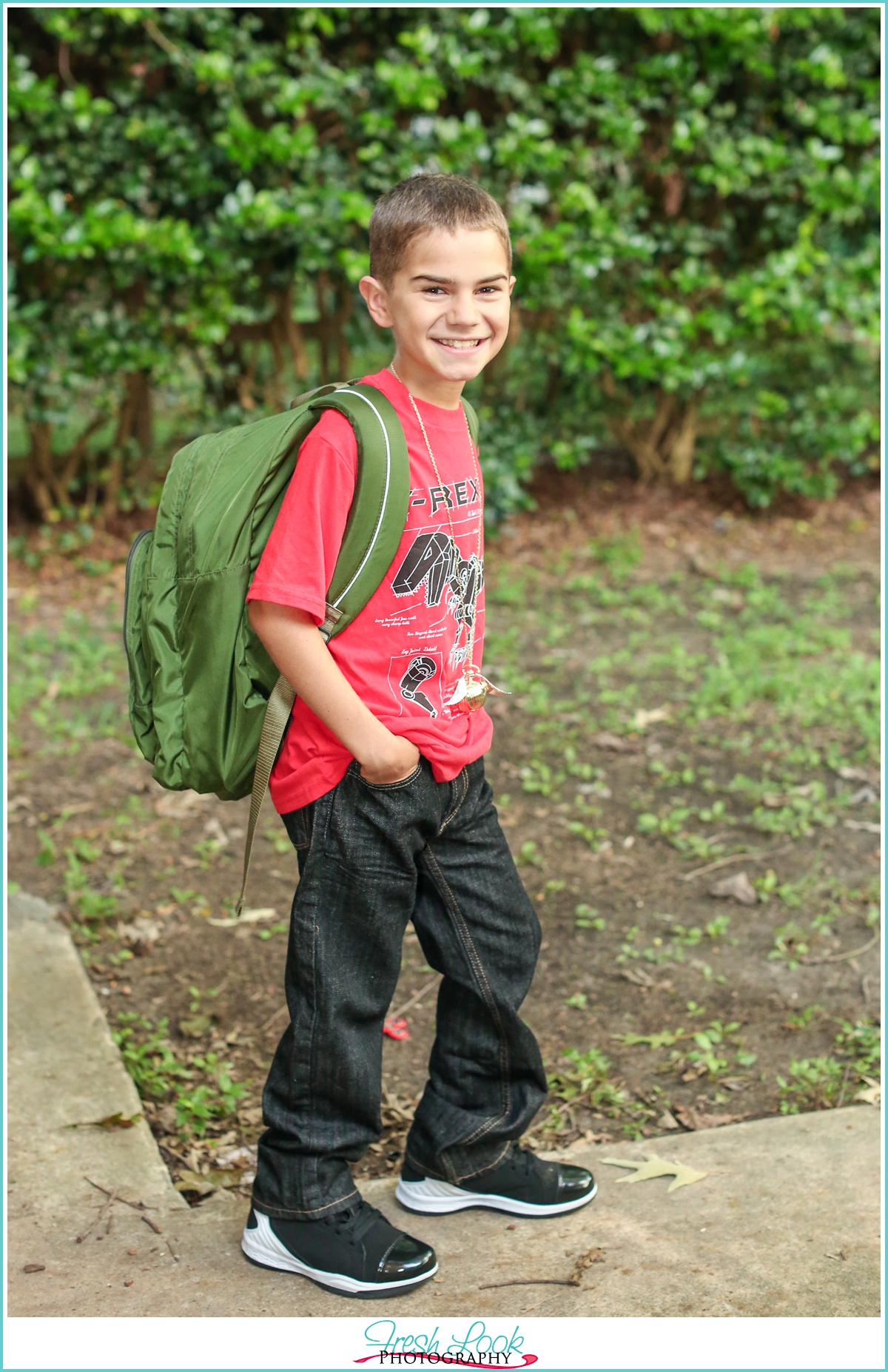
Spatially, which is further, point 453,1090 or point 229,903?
point 229,903

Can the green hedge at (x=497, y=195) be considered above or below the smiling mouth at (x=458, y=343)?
above

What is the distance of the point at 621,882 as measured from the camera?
12.3 feet

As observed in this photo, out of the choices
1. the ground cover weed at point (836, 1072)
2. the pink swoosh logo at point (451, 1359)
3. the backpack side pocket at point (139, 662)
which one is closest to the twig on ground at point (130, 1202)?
the pink swoosh logo at point (451, 1359)

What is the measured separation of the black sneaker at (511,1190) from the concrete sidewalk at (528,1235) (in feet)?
0.08

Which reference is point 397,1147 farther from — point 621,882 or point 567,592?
point 567,592

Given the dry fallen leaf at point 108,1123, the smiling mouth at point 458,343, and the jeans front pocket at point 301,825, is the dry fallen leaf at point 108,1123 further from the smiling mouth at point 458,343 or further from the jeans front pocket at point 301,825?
the smiling mouth at point 458,343

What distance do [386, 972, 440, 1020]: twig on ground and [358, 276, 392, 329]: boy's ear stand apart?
167 centimetres

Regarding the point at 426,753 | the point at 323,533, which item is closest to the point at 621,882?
the point at 426,753

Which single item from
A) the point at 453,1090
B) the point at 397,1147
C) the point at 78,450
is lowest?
the point at 397,1147

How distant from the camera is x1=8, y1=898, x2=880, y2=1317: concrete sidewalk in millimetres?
2174

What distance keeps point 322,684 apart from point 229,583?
23cm

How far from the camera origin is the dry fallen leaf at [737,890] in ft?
11.9

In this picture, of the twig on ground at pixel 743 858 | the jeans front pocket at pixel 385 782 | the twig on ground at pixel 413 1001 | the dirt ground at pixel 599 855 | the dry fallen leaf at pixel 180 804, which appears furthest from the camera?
the dry fallen leaf at pixel 180 804

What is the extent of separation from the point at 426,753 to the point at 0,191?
3988 millimetres
